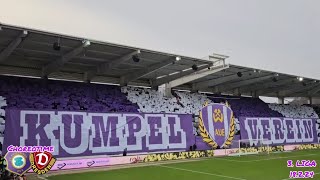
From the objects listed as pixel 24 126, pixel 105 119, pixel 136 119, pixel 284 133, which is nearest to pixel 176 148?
pixel 136 119

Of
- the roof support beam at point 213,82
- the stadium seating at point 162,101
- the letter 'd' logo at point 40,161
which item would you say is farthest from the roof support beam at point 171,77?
the letter 'd' logo at point 40,161

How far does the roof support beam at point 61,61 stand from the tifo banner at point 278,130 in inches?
663

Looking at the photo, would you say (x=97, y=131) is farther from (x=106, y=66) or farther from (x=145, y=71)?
(x=145, y=71)

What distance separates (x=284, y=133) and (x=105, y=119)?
66.9 ft

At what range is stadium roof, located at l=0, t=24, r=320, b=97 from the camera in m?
19.4

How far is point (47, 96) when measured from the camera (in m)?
22.6

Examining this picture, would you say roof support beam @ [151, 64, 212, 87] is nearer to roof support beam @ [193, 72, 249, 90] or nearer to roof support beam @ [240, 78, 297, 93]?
roof support beam @ [193, 72, 249, 90]

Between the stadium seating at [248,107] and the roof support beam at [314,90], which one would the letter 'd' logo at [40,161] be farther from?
the roof support beam at [314,90]

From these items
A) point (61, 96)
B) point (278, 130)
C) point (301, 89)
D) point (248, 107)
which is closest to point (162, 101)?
point (61, 96)

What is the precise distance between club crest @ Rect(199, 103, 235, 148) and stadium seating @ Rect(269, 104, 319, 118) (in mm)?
11967

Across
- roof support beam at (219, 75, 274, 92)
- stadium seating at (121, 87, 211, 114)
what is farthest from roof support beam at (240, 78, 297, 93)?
stadium seating at (121, 87, 211, 114)

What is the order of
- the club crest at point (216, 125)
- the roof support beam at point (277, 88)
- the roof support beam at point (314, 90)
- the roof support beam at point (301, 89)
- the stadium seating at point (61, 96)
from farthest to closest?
the roof support beam at point (314, 90) → the roof support beam at point (301, 89) → the roof support beam at point (277, 88) → the club crest at point (216, 125) → the stadium seating at point (61, 96)

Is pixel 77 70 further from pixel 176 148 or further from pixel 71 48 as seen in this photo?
pixel 176 148

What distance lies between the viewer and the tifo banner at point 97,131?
19.0 meters
